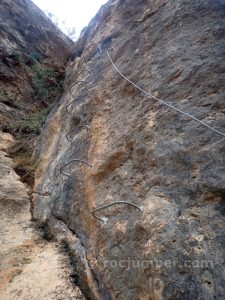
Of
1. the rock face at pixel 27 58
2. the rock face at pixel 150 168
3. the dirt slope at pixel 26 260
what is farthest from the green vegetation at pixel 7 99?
the dirt slope at pixel 26 260

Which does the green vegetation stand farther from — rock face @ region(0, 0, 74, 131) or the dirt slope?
the dirt slope

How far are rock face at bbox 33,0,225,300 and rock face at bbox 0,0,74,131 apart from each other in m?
3.67

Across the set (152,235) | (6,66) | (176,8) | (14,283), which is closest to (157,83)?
(176,8)

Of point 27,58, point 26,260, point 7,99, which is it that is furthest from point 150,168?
point 27,58

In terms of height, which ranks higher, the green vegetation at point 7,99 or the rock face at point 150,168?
the green vegetation at point 7,99

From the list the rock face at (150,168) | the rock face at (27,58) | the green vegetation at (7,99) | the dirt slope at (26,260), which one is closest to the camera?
the rock face at (150,168)

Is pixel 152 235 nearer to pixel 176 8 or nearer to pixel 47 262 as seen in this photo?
pixel 47 262

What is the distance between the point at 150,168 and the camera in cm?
278

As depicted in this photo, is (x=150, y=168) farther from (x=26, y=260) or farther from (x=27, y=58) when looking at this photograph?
(x=27, y=58)

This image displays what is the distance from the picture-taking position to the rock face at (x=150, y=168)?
6.95ft

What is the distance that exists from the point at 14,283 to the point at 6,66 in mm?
7405

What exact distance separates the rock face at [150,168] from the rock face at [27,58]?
12.0ft

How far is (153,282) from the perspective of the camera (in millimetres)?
2078

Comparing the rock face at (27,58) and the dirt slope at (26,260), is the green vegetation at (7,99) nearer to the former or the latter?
the rock face at (27,58)
